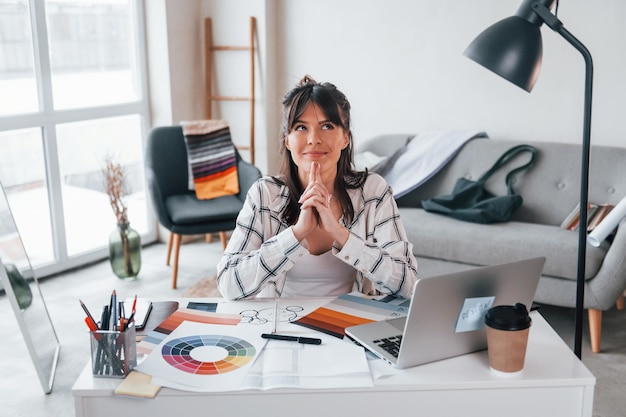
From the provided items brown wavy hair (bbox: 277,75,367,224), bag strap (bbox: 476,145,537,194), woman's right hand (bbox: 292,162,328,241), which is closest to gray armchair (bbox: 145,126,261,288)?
bag strap (bbox: 476,145,537,194)

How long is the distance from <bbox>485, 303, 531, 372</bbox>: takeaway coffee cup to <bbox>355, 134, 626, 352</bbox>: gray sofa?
1.75 m

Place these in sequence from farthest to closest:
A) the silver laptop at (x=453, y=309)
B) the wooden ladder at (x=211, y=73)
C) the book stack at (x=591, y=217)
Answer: the wooden ladder at (x=211, y=73) → the book stack at (x=591, y=217) → the silver laptop at (x=453, y=309)

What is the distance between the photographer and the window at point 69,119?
3.65 meters

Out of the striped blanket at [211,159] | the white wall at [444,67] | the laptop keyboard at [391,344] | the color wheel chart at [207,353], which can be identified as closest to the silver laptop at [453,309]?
the laptop keyboard at [391,344]

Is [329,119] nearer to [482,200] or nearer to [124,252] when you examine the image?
[482,200]

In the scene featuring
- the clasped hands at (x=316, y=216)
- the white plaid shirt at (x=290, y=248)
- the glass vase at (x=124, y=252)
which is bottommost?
the glass vase at (x=124, y=252)

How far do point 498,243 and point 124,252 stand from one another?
1996mm

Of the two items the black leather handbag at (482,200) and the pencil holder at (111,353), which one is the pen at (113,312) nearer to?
the pencil holder at (111,353)

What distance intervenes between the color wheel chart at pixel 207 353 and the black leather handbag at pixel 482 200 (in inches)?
81.9

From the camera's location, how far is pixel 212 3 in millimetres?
4461

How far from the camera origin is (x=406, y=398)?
4.14 ft

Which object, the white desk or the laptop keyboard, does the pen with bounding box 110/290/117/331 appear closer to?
the white desk

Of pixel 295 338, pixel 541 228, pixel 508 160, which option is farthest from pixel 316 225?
pixel 508 160

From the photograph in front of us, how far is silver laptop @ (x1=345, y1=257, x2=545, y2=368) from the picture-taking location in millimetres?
1236
